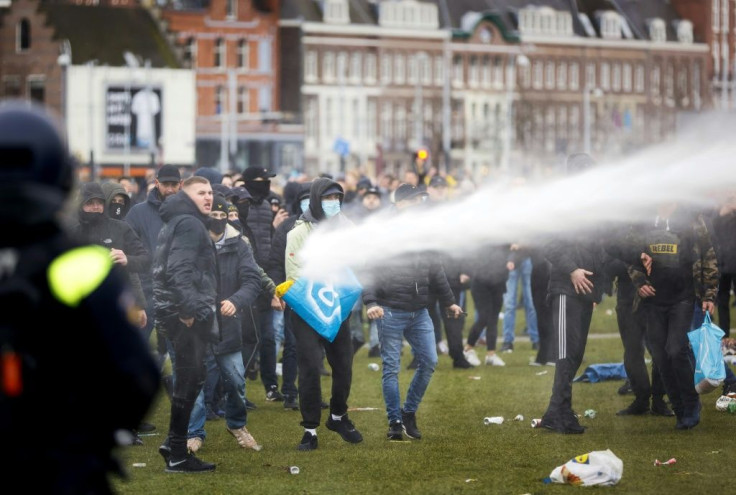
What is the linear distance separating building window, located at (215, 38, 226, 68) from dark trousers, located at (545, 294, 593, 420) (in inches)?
3087

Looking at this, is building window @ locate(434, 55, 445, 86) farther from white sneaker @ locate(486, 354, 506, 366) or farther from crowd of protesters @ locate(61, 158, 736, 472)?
crowd of protesters @ locate(61, 158, 736, 472)

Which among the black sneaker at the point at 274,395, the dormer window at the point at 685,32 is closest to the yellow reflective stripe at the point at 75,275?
the black sneaker at the point at 274,395

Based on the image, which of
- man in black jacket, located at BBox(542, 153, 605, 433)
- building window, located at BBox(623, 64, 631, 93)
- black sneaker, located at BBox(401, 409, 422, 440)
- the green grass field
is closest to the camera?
the green grass field

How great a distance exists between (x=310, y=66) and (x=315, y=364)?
83717 mm

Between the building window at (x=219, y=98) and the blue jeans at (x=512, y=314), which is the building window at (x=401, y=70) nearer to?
the building window at (x=219, y=98)

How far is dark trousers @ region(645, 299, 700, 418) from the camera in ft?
37.5

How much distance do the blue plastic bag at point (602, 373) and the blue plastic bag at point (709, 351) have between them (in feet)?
11.6

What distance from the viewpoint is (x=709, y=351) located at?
11.5m

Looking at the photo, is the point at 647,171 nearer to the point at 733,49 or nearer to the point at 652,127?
the point at 652,127

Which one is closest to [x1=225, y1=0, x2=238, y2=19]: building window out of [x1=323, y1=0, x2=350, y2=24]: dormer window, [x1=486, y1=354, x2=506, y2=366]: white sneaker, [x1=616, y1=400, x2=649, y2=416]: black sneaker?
[x1=323, y1=0, x2=350, y2=24]: dormer window

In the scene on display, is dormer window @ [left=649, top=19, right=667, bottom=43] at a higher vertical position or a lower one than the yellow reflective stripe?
higher

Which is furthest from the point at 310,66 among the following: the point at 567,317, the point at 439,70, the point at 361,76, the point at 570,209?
the point at 567,317

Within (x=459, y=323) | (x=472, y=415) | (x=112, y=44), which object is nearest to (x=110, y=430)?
(x=472, y=415)

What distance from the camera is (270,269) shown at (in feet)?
44.5
